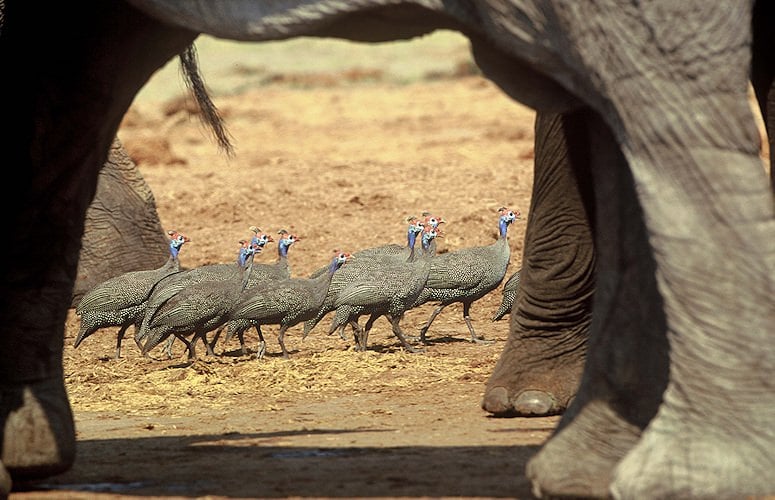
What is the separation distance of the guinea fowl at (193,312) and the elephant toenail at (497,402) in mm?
3024

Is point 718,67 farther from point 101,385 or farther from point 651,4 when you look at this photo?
point 101,385

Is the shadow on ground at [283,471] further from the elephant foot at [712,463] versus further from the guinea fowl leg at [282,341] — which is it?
the guinea fowl leg at [282,341]

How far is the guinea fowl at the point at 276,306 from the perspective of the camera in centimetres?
905

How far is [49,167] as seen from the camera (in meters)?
4.57

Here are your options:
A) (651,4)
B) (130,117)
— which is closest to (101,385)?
(651,4)

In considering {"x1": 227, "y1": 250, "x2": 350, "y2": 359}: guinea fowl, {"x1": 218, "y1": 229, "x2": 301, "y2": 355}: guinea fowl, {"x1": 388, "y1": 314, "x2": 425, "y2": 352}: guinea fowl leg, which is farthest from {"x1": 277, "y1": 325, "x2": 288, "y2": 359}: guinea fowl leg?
{"x1": 388, "y1": 314, "x2": 425, "y2": 352}: guinea fowl leg

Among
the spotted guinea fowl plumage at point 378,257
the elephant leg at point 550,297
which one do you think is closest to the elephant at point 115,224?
the spotted guinea fowl plumage at point 378,257

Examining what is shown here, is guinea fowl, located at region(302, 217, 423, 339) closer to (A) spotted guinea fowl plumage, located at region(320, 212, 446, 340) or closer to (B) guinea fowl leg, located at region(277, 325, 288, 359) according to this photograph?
(A) spotted guinea fowl plumage, located at region(320, 212, 446, 340)

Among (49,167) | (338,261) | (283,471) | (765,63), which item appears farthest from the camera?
(338,261)

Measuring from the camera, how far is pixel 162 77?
31266 millimetres

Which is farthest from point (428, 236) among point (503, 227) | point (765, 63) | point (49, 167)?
point (49, 167)

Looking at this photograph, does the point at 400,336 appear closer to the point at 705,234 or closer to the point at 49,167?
the point at 49,167

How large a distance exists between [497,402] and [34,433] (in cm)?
195

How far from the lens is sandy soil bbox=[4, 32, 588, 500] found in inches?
186
